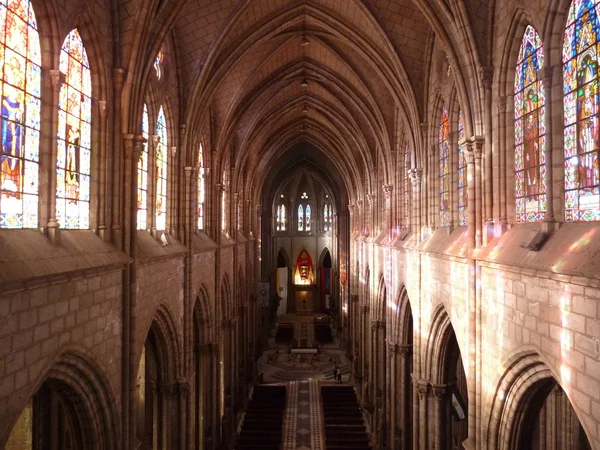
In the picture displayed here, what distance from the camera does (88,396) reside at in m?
9.95

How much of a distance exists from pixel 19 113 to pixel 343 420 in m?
23.1

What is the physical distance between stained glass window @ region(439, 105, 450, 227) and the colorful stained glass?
4.45 metres

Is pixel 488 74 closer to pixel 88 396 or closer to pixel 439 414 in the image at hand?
pixel 439 414

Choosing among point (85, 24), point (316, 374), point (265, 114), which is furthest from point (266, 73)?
point (316, 374)

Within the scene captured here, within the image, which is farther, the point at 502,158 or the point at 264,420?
the point at 264,420

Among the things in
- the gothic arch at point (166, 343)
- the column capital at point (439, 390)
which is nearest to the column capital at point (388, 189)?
the column capital at point (439, 390)

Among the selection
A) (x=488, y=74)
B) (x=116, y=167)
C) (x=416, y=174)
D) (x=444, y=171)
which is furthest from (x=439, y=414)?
(x=116, y=167)

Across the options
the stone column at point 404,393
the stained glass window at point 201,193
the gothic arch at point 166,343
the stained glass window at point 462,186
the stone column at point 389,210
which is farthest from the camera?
the stone column at point 389,210

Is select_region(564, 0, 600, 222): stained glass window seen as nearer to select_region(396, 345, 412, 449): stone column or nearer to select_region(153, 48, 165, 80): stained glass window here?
select_region(153, 48, 165, 80): stained glass window

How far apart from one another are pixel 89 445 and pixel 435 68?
14.1m

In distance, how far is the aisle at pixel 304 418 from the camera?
2483cm

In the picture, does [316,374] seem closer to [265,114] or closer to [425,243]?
[265,114]

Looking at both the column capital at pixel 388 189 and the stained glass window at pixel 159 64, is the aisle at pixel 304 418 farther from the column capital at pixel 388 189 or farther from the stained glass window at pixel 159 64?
the stained glass window at pixel 159 64

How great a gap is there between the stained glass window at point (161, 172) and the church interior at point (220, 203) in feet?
0.36
